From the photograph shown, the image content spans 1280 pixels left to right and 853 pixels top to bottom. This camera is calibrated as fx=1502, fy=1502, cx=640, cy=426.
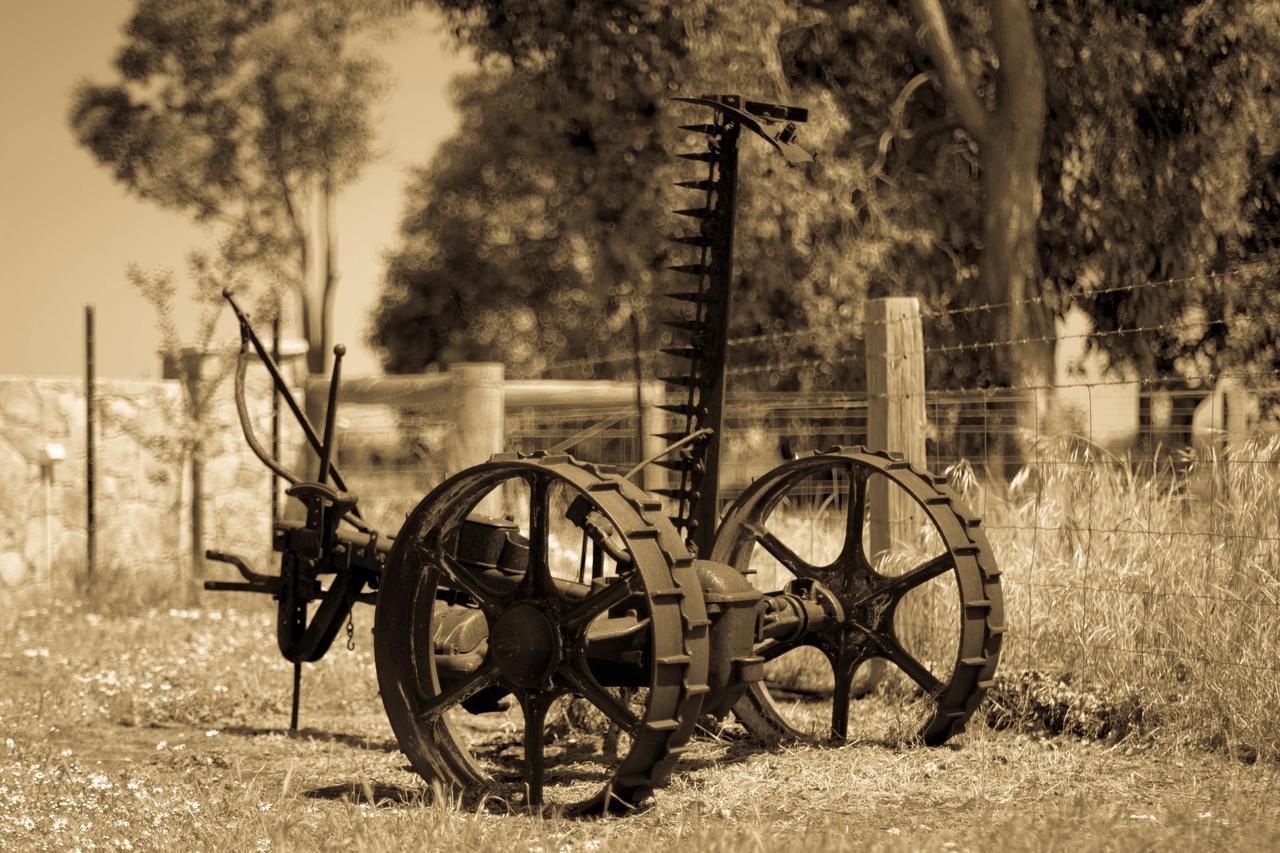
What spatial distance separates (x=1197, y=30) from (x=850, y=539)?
10.1m

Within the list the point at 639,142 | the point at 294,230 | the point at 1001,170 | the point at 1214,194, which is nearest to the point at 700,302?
the point at 639,142

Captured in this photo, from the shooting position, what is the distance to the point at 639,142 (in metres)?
13.3

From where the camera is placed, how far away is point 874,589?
213 inches

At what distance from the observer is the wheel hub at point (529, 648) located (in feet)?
14.7

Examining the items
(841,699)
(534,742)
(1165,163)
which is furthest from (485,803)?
(1165,163)

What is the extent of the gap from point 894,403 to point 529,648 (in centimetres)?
255

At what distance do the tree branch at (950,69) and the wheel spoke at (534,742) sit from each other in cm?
1032

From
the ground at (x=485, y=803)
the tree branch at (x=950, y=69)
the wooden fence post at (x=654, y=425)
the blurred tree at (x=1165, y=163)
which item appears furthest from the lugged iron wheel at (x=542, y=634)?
the blurred tree at (x=1165, y=163)

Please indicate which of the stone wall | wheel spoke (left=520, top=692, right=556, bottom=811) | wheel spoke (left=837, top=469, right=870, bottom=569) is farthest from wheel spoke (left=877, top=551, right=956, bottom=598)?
the stone wall

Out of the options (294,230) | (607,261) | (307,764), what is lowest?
(307,764)

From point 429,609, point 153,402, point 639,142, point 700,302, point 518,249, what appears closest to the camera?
point 429,609

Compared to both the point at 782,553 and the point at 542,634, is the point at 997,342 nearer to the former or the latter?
the point at 782,553

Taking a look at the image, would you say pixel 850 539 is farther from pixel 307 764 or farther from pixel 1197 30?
pixel 1197 30

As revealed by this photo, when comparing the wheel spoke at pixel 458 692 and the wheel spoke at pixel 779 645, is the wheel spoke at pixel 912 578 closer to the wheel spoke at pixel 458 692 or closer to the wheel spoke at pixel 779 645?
the wheel spoke at pixel 779 645
